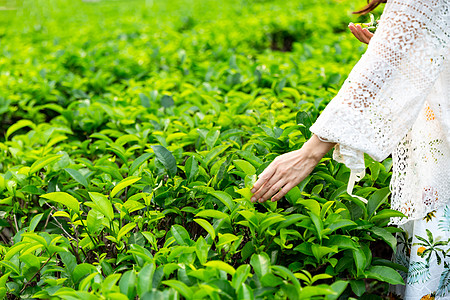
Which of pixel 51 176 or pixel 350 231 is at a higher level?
pixel 51 176

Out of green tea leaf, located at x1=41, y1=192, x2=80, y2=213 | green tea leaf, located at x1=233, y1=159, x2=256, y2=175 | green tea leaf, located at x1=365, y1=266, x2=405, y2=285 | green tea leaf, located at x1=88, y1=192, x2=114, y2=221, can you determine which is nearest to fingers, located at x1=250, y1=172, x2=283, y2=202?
green tea leaf, located at x1=233, y1=159, x2=256, y2=175

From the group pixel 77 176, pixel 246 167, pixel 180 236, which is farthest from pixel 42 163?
pixel 246 167

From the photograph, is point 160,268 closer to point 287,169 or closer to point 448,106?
point 287,169

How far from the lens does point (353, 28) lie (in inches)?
80.0

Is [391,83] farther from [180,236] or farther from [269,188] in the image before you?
[180,236]

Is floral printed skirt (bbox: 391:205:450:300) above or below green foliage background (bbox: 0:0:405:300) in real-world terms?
below

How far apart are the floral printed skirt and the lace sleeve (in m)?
0.42

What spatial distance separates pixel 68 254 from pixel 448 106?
4.76ft

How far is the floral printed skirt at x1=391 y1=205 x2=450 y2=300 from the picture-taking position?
68.1 inches

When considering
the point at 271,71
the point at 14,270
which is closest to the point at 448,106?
the point at 14,270

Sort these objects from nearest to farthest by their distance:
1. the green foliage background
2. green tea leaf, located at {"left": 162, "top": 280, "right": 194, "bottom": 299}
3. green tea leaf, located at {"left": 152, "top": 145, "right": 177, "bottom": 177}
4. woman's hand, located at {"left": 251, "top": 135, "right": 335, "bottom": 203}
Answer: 1. green tea leaf, located at {"left": 162, "top": 280, "right": 194, "bottom": 299}
2. the green foliage background
3. woman's hand, located at {"left": 251, "top": 135, "right": 335, "bottom": 203}
4. green tea leaf, located at {"left": 152, "top": 145, "right": 177, "bottom": 177}

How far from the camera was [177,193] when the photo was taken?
1895 mm

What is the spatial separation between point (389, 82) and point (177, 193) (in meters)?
0.93

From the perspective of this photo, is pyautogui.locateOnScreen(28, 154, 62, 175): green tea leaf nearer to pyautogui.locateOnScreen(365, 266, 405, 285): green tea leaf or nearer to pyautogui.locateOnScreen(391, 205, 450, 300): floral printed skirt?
pyautogui.locateOnScreen(365, 266, 405, 285): green tea leaf
